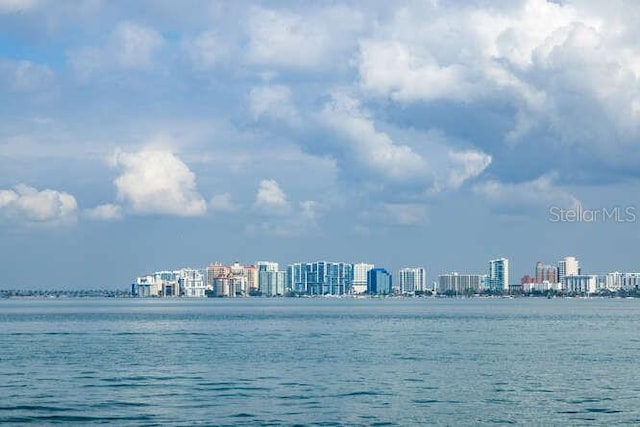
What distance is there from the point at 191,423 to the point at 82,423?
4.78m

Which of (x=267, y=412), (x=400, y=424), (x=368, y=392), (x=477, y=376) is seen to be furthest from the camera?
(x=477, y=376)

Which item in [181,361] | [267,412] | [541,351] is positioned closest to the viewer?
[267,412]

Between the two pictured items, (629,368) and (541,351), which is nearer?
(629,368)

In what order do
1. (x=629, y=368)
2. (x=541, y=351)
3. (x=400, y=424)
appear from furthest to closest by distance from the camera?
(x=541, y=351) → (x=629, y=368) → (x=400, y=424)

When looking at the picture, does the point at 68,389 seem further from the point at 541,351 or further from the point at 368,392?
the point at 541,351

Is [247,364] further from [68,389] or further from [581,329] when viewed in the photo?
[581,329]

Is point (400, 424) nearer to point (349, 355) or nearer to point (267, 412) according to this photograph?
point (267, 412)

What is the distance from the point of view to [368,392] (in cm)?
5134

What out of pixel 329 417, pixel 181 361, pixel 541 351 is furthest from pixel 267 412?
pixel 541 351

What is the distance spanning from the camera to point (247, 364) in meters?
66.8

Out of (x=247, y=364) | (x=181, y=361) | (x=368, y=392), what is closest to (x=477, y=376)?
(x=368, y=392)

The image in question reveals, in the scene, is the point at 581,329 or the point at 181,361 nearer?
the point at 181,361

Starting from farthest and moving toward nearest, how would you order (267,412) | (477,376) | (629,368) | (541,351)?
1. (541,351)
2. (629,368)
3. (477,376)
4. (267,412)

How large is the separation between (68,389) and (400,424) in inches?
830
